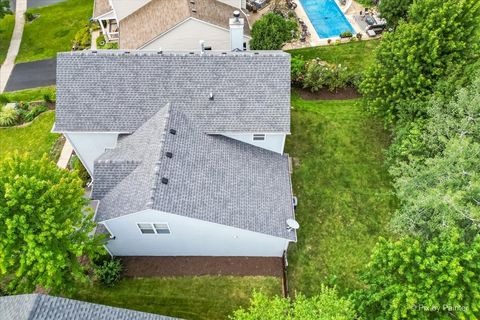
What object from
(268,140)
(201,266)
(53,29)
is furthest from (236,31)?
(53,29)

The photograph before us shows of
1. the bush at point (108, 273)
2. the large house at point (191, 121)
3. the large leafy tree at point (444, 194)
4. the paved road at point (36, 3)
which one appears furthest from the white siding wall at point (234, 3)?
the bush at point (108, 273)

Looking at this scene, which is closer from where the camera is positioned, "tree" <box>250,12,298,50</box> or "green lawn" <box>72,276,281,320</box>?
"green lawn" <box>72,276,281,320</box>

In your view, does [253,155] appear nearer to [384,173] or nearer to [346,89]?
[384,173]

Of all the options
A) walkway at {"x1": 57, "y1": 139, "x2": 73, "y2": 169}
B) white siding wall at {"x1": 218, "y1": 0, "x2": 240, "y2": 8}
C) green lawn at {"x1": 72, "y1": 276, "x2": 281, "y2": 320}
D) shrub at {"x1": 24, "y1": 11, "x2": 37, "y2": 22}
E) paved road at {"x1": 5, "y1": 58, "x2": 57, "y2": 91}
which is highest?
white siding wall at {"x1": 218, "y1": 0, "x2": 240, "y2": 8}

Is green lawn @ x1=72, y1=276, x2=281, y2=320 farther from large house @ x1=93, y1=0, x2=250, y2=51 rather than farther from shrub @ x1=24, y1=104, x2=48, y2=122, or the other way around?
shrub @ x1=24, y1=104, x2=48, y2=122

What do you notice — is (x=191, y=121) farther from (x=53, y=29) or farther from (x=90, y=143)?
(x=53, y=29)

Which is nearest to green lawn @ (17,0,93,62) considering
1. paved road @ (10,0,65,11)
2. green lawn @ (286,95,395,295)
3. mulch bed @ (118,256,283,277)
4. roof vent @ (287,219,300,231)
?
paved road @ (10,0,65,11)
